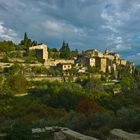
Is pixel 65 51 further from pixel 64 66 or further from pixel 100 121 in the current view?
pixel 100 121

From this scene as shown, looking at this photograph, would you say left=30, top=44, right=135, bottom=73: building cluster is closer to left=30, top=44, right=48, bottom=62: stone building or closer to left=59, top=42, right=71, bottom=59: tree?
left=30, top=44, right=48, bottom=62: stone building

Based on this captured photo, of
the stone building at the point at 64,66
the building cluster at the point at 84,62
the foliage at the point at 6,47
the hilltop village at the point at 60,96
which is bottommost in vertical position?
the hilltop village at the point at 60,96

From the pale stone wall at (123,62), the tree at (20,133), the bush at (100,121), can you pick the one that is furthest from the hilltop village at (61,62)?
the tree at (20,133)

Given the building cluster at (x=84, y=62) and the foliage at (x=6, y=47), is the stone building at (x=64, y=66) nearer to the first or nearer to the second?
the building cluster at (x=84, y=62)

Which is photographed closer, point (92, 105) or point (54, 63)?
point (92, 105)

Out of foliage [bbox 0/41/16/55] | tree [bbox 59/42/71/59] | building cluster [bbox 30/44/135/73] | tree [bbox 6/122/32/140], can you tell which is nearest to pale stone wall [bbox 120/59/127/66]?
building cluster [bbox 30/44/135/73]

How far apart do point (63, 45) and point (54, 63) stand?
32.4 feet

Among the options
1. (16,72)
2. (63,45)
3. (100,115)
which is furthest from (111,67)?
(100,115)

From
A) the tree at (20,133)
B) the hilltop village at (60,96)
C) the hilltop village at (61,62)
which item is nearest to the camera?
the tree at (20,133)

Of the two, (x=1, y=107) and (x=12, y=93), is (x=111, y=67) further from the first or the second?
(x=1, y=107)

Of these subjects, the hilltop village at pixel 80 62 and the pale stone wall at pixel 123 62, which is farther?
the pale stone wall at pixel 123 62

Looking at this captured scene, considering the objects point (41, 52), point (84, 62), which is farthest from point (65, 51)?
point (41, 52)

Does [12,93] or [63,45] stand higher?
[63,45]

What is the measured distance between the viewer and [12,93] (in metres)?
39.7
